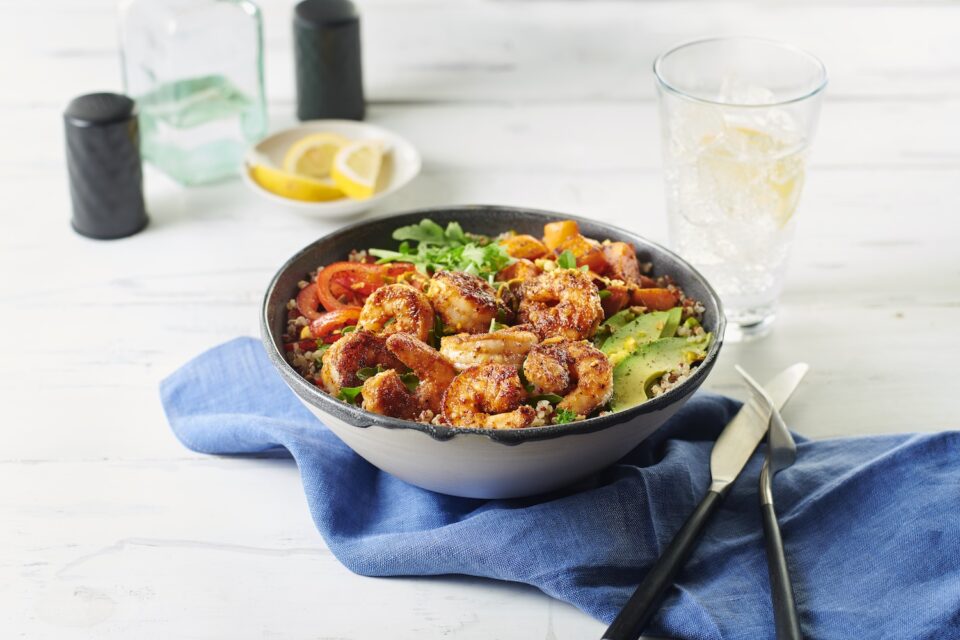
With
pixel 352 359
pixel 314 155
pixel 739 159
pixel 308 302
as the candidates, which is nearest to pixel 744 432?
pixel 739 159

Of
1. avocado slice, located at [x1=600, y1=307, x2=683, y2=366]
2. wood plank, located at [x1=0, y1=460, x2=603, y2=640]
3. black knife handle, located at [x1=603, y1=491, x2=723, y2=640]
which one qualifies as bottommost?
wood plank, located at [x1=0, y1=460, x2=603, y2=640]

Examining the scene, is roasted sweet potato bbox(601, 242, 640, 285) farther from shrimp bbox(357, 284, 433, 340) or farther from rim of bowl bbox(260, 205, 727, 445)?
shrimp bbox(357, 284, 433, 340)

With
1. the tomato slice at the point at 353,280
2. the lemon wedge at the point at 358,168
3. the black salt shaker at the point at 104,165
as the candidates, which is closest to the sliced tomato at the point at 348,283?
the tomato slice at the point at 353,280

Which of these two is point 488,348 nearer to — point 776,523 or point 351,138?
point 776,523

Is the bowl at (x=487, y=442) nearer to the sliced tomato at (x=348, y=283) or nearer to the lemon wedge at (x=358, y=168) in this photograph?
the sliced tomato at (x=348, y=283)

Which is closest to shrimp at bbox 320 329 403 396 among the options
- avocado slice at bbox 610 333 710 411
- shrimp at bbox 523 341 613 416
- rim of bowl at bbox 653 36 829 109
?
shrimp at bbox 523 341 613 416

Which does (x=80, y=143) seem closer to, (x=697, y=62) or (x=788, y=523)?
(x=697, y=62)
